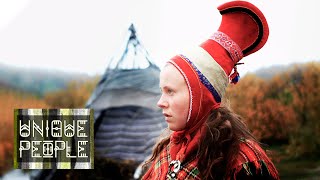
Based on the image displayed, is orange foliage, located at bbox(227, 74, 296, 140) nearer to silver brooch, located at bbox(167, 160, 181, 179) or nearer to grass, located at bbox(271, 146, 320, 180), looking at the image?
grass, located at bbox(271, 146, 320, 180)

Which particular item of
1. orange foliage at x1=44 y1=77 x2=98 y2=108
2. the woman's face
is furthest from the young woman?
orange foliage at x1=44 y1=77 x2=98 y2=108

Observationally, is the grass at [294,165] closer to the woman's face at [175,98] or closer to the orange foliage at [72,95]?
the orange foliage at [72,95]

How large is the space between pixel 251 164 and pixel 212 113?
16cm

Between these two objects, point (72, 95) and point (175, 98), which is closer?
A: point (175, 98)

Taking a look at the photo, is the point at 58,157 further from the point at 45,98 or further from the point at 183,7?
the point at 183,7

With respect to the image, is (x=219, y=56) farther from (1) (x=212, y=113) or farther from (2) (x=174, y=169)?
(2) (x=174, y=169)

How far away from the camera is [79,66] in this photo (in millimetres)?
2742

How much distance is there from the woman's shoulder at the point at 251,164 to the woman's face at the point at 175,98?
16cm

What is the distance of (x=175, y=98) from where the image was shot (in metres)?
1.32

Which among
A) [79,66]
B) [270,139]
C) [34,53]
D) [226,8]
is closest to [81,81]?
[79,66]

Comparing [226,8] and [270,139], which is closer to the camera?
[226,8]

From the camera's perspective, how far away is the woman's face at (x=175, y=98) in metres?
1.31

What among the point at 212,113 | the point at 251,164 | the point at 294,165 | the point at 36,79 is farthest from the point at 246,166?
the point at 36,79

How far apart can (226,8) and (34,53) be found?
1577mm
